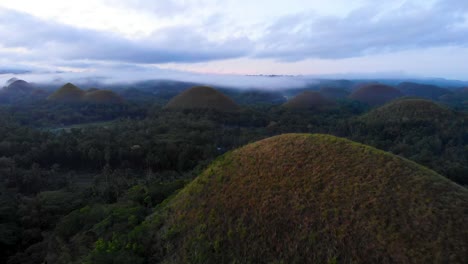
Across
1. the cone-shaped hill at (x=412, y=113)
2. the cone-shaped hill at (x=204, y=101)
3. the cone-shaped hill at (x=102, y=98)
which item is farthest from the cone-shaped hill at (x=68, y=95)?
the cone-shaped hill at (x=412, y=113)

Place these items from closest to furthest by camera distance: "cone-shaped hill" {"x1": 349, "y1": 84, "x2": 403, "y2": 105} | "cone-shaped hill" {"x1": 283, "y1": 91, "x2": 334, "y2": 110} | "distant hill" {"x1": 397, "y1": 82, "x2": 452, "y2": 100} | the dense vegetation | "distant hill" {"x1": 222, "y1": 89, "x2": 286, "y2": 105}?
the dense vegetation < "cone-shaped hill" {"x1": 283, "y1": 91, "x2": 334, "y2": 110} < "cone-shaped hill" {"x1": 349, "y1": 84, "x2": 403, "y2": 105} < "distant hill" {"x1": 222, "y1": 89, "x2": 286, "y2": 105} < "distant hill" {"x1": 397, "y1": 82, "x2": 452, "y2": 100}

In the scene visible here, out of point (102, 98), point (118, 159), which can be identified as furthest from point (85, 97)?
point (118, 159)

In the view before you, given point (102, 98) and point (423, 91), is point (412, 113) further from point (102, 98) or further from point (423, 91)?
point (423, 91)

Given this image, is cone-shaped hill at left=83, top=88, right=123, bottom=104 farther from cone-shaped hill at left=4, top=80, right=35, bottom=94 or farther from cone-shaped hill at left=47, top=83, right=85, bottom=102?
cone-shaped hill at left=4, top=80, right=35, bottom=94

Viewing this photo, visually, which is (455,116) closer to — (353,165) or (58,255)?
(353,165)

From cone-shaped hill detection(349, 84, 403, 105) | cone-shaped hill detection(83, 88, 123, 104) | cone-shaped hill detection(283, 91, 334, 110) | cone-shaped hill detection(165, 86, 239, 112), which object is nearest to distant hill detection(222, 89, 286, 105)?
cone-shaped hill detection(283, 91, 334, 110)

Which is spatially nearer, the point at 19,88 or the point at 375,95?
the point at 375,95

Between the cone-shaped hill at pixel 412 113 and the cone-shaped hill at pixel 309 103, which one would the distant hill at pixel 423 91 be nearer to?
the cone-shaped hill at pixel 309 103

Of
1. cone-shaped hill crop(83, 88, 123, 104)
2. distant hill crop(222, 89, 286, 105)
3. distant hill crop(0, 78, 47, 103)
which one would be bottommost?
distant hill crop(222, 89, 286, 105)
